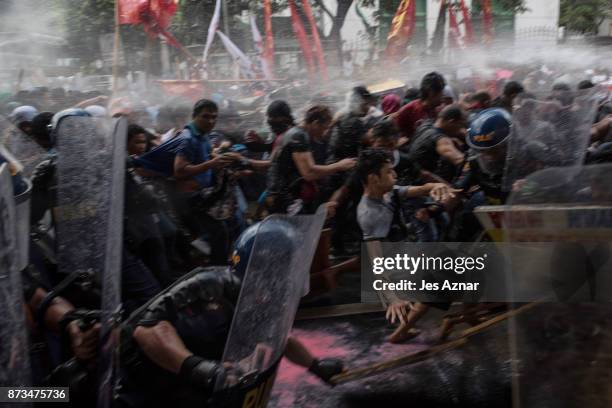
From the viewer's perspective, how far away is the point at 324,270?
2.85 meters

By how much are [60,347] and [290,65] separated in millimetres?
1458

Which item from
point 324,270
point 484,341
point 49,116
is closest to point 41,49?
point 49,116

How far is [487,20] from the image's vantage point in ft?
9.32

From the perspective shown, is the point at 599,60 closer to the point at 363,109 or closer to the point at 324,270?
the point at 363,109

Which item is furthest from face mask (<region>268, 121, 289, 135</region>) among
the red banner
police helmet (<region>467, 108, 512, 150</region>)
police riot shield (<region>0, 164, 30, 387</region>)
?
police riot shield (<region>0, 164, 30, 387</region>)

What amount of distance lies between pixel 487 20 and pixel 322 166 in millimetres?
921

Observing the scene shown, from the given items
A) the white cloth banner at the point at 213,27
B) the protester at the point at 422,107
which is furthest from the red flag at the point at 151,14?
the protester at the point at 422,107

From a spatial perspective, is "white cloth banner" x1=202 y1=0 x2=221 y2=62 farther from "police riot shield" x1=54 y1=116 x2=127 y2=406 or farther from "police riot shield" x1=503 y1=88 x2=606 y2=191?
"police riot shield" x1=503 y1=88 x2=606 y2=191

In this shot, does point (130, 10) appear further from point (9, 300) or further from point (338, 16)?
point (9, 300)

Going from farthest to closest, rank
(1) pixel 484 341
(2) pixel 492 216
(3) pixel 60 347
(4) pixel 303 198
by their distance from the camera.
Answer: (1) pixel 484 341 → (4) pixel 303 198 → (2) pixel 492 216 → (3) pixel 60 347

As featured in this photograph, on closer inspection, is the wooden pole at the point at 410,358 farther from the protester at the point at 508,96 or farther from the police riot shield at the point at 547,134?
the protester at the point at 508,96

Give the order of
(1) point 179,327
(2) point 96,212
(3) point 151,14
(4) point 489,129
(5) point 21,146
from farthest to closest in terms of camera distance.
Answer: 1. (4) point 489,129
2. (3) point 151,14
3. (5) point 21,146
4. (2) point 96,212
5. (1) point 179,327

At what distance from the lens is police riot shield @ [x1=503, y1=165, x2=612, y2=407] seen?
79.6 inches

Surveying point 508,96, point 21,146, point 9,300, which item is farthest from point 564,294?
point 21,146
